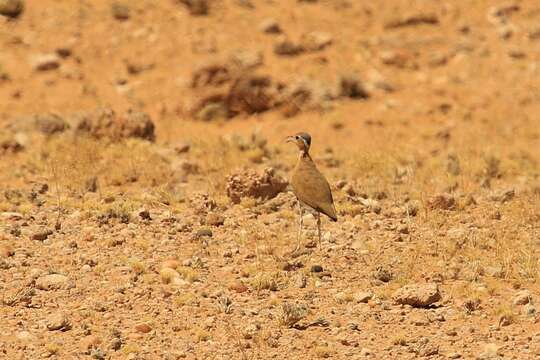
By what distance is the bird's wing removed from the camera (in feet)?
33.3

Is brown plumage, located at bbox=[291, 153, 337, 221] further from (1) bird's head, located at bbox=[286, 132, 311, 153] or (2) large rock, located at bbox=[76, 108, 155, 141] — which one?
(2) large rock, located at bbox=[76, 108, 155, 141]

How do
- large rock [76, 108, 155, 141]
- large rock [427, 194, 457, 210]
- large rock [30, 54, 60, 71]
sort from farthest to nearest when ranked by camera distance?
large rock [30, 54, 60, 71] < large rock [76, 108, 155, 141] < large rock [427, 194, 457, 210]

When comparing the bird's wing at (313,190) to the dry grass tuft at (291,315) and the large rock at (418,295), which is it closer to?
the large rock at (418,295)

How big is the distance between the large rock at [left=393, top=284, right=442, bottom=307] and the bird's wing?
1.30 metres

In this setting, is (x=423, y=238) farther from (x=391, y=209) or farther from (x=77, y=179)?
(x=77, y=179)

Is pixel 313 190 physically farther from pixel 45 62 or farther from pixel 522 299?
pixel 45 62

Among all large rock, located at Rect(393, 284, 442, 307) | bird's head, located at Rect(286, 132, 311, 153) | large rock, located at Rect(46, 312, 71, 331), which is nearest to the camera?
large rock, located at Rect(46, 312, 71, 331)

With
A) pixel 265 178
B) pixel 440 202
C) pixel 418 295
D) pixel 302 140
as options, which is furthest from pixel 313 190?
pixel 440 202

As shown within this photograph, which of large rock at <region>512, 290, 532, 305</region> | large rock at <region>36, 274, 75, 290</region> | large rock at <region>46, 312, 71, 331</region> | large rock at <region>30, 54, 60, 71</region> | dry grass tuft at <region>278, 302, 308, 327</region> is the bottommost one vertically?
large rock at <region>30, 54, 60, 71</region>

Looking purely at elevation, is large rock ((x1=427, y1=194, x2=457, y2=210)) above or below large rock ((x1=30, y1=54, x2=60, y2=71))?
above

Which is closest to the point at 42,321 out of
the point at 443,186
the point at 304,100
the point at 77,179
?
the point at 77,179

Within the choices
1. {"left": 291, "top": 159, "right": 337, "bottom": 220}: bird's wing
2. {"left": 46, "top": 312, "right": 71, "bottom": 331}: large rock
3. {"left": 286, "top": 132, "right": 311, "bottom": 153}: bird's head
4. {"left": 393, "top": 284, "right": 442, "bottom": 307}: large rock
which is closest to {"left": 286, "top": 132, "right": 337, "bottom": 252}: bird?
{"left": 291, "top": 159, "right": 337, "bottom": 220}: bird's wing

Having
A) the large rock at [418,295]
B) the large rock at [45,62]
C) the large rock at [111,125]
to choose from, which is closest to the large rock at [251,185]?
the large rock at [418,295]

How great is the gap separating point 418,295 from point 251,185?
350 centimetres
